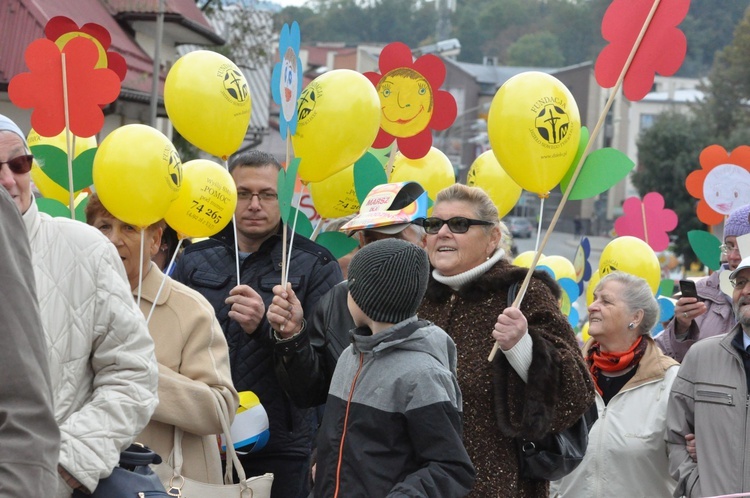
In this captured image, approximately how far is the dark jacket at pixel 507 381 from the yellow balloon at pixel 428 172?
215 centimetres

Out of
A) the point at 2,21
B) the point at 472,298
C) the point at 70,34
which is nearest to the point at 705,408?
the point at 472,298

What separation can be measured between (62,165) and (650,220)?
4681 mm

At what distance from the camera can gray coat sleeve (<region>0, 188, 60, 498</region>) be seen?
1.99 metres

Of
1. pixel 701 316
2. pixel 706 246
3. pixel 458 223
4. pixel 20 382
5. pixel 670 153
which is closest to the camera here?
pixel 20 382

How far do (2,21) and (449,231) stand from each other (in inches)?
551

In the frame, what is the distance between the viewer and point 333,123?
525 centimetres

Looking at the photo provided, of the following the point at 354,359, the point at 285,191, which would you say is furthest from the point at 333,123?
the point at 354,359

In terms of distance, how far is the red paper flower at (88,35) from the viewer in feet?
17.4

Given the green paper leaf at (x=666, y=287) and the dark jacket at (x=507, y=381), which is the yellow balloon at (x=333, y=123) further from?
the green paper leaf at (x=666, y=287)

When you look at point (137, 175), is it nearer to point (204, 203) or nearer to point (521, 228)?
point (204, 203)

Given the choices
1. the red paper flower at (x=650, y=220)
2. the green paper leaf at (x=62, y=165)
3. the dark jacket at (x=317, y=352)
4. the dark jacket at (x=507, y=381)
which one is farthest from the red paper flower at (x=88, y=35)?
the red paper flower at (x=650, y=220)

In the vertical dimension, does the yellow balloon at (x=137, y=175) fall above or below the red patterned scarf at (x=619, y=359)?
above

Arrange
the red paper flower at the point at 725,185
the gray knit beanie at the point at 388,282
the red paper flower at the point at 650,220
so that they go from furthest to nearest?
the red paper flower at the point at 650,220 → the red paper flower at the point at 725,185 → the gray knit beanie at the point at 388,282

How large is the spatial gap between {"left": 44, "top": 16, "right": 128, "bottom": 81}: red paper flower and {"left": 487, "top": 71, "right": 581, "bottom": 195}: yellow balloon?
173cm
